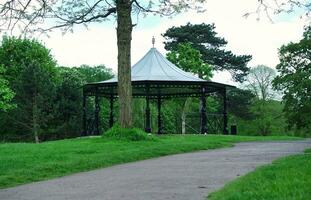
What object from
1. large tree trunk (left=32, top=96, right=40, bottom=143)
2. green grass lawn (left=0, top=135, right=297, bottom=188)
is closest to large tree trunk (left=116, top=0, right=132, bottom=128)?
green grass lawn (left=0, top=135, right=297, bottom=188)

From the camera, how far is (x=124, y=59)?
19.1 m

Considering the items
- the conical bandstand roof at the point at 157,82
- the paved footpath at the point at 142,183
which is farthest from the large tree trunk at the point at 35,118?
the paved footpath at the point at 142,183

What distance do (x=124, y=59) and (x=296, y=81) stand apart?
1746cm

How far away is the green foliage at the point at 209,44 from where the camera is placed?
60.5 meters

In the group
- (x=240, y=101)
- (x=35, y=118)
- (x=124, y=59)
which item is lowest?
(x=35, y=118)

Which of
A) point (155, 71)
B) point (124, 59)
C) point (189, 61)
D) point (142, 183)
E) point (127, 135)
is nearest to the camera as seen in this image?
point (142, 183)

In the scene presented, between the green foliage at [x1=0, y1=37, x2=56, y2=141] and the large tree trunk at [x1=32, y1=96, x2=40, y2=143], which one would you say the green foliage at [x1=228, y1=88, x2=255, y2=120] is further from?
the large tree trunk at [x1=32, y1=96, x2=40, y2=143]

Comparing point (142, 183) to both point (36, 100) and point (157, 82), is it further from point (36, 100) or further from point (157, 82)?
point (36, 100)

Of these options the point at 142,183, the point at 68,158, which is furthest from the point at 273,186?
the point at 68,158

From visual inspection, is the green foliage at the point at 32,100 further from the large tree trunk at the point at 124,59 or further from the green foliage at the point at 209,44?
the large tree trunk at the point at 124,59

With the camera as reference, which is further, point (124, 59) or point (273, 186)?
point (124, 59)

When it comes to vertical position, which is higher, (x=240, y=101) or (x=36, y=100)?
(x=240, y=101)

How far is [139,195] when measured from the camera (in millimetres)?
7562

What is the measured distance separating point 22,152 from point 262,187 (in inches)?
347
